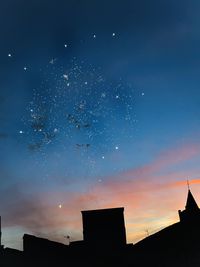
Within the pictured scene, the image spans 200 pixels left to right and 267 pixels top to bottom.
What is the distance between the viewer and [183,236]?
25922mm

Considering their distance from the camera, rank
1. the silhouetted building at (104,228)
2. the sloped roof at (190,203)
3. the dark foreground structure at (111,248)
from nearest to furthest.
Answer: the dark foreground structure at (111,248)
the silhouetted building at (104,228)
the sloped roof at (190,203)

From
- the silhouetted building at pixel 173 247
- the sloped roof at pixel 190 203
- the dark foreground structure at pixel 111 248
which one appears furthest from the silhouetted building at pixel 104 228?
the sloped roof at pixel 190 203

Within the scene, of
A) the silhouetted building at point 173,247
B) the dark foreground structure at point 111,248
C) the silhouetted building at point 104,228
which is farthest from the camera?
the silhouetted building at point 104,228

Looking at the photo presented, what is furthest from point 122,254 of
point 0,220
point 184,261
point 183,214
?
point 183,214

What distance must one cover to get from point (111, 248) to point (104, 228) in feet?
5.44

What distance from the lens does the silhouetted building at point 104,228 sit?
96.2ft

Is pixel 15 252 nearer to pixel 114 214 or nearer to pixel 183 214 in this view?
pixel 114 214

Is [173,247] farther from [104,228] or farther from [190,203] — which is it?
[190,203]

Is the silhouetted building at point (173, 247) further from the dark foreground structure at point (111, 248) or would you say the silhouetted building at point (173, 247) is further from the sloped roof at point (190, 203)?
the sloped roof at point (190, 203)

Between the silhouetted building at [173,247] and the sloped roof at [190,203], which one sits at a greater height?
the sloped roof at [190,203]

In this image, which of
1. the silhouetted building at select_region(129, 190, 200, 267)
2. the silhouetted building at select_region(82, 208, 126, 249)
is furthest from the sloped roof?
the silhouetted building at select_region(129, 190, 200, 267)

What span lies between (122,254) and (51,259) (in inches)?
213

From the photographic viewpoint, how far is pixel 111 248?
2905cm

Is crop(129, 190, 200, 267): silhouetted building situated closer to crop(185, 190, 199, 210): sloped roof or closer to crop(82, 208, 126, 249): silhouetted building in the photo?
crop(82, 208, 126, 249): silhouetted building
